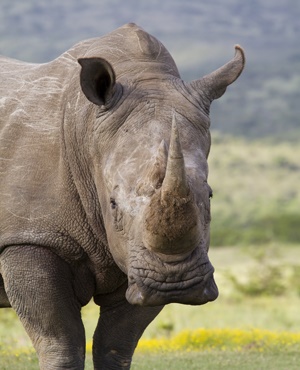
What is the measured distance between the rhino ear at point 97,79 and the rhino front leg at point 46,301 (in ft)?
3.95

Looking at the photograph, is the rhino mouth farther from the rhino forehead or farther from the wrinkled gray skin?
the rhino forehead

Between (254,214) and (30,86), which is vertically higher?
(30,86)

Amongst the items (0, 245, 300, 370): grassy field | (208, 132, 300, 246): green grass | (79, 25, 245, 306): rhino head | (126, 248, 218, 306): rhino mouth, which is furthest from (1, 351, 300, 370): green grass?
(208, 132, 300, 246): green grass

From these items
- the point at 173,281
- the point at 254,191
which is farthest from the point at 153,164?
the point at 254,191

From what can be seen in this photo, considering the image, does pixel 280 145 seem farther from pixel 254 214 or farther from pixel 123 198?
pixel 123 198

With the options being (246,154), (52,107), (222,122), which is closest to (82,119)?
(52,107)

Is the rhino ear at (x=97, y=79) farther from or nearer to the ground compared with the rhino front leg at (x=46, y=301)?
farther from the ground

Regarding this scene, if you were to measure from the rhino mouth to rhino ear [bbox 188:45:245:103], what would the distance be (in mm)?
1525

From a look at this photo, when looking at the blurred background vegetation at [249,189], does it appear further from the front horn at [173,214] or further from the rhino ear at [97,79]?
the front horn at [173,214]

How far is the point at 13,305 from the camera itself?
8727 mm

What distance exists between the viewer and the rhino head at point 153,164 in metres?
7.31

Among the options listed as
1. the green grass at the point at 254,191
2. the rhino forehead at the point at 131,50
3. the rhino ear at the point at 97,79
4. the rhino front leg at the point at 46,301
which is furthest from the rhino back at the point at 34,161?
the green grass at the point at 254,191

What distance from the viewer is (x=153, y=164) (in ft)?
24.7

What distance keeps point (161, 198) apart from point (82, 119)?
5.15 feet
